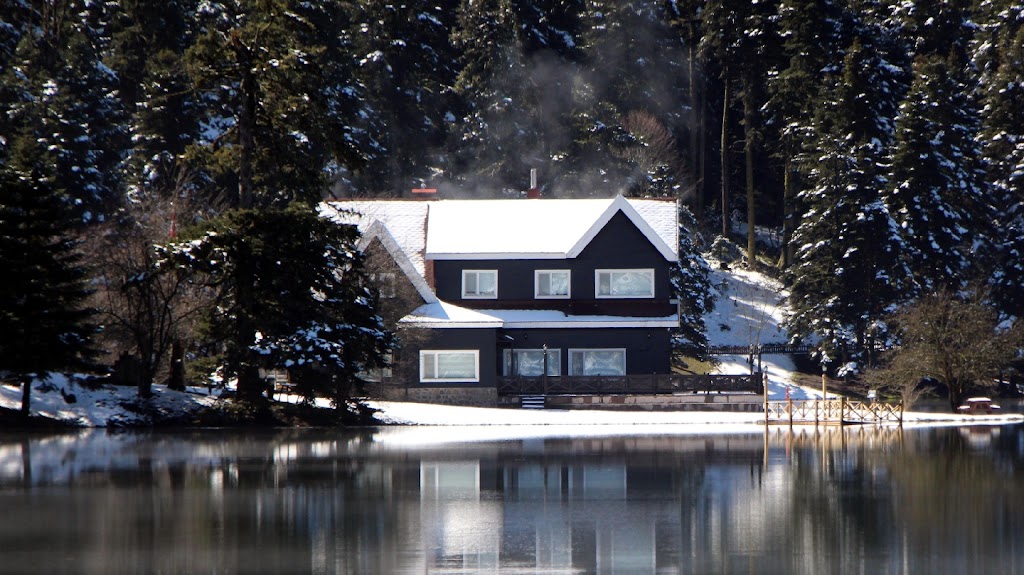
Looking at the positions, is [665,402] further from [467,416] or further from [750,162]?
[750,162]

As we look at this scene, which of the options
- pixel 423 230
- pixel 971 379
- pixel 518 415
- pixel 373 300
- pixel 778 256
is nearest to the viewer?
pixel 373 300

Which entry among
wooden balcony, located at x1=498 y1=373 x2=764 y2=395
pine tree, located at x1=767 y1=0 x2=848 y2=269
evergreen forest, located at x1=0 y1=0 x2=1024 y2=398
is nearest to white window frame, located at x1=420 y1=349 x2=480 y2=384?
wooden balcony, located at x1=498 y1=373 x2=764 y2=395

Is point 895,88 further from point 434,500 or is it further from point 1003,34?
point 434,500

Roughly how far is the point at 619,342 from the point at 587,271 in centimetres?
321

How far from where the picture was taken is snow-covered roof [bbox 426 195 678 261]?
5356 centimetres

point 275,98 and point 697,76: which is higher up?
point 697,76

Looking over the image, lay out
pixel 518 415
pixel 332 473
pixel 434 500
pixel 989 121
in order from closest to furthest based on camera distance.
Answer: pixel 434 500, pixel 332 473, pixel 518 415, pixel 989 121

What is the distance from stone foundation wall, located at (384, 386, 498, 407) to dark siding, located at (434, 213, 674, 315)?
4.52 metres

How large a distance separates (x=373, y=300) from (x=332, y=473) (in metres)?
15.8

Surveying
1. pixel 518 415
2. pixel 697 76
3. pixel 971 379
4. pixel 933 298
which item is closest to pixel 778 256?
pixel 697 76

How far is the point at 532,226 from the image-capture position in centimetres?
5575

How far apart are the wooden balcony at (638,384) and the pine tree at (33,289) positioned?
18.5 meters

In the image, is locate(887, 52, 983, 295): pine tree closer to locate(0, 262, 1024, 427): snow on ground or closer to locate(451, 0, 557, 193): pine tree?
locate(0, 262, 1024, 427): snow on ground

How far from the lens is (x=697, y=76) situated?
86.3 m
